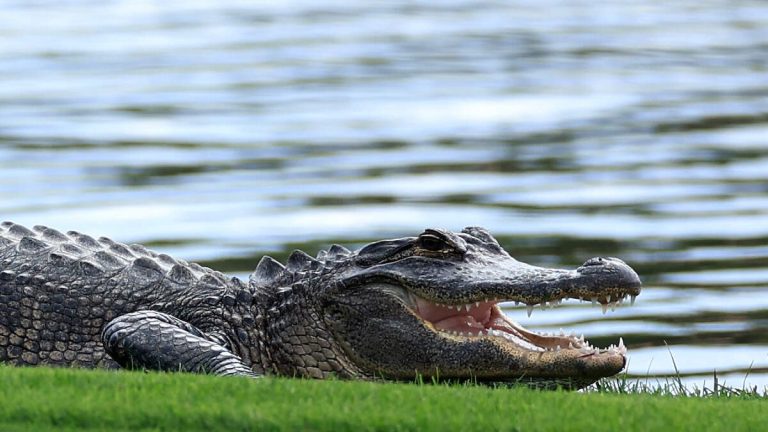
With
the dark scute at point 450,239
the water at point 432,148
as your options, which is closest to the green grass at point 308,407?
the dark scute at point 450,239

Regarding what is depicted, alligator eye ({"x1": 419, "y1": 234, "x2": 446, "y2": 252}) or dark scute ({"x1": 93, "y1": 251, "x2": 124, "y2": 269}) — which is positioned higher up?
alligator eye ({"x1": 419, "y1": 234, "x2": 446, "y2": 252})

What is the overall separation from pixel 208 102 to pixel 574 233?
23.4ft

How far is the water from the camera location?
38.0ft

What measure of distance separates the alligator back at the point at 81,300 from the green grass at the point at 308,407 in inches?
54.1

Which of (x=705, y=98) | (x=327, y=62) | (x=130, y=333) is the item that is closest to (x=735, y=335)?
(x=130, y=333)

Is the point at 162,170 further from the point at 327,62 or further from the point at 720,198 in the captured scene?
the point at 327,62

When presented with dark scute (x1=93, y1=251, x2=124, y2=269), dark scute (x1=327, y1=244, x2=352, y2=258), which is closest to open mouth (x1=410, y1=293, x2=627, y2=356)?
dark scute (x1=327, y1=244, x2=352, y2=258)

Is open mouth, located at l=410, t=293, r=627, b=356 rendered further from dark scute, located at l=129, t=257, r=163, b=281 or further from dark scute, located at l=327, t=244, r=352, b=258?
dark scute, located at l=129, t=257, r=163, b=281

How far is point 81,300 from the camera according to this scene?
7.28 metres

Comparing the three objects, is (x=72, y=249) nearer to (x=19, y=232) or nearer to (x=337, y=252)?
(x=19, y=232)

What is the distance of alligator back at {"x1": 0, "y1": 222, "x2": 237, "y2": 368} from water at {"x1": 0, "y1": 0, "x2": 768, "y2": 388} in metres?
2.72

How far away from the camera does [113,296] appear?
7.29 metres

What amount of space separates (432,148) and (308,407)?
1049 centimetres

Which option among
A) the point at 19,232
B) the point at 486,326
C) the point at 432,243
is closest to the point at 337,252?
the point at 432,243
